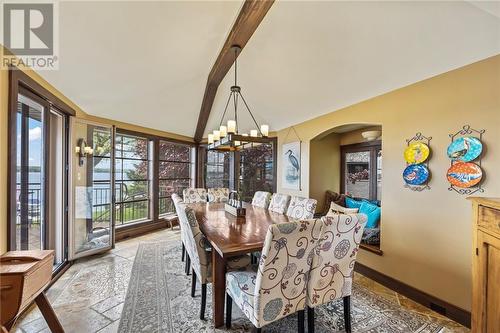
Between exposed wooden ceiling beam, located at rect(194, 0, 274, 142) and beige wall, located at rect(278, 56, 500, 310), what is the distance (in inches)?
72.2

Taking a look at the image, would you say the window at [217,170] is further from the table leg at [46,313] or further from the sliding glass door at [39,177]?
the table leg at [46,313]

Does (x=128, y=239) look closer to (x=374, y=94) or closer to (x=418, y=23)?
(x=374, y=94)

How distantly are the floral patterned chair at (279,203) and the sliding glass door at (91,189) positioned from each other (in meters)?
2.70

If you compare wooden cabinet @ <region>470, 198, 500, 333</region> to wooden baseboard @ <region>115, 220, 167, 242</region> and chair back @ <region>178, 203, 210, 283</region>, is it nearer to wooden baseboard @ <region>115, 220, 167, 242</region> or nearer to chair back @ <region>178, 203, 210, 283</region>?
chair back @ <region>178, 203, 210, 283</region>

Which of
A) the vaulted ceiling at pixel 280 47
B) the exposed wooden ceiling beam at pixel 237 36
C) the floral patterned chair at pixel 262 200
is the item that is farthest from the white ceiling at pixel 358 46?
the floral patterned chair at pixel 262 200

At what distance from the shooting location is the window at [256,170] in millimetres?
5008

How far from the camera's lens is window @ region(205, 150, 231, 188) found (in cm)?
554

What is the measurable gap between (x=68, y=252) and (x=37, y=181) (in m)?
1.15

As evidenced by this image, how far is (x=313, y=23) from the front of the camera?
231cm

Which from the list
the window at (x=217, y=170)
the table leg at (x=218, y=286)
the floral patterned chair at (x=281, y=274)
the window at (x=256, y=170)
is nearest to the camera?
the floral patterned chair at (x=281, y=274)

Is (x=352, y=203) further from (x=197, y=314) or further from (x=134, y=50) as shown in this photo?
(x=134, y=50)

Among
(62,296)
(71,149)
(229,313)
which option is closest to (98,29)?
(71,149)

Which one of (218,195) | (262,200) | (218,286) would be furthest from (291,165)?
(218,286)

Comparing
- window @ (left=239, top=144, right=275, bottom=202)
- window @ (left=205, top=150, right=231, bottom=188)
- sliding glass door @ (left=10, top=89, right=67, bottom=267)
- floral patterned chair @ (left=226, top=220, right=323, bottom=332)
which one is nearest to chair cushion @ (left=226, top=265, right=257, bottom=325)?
floral patterned chair @ (left=226, top=220, right=323, bottom=332)
